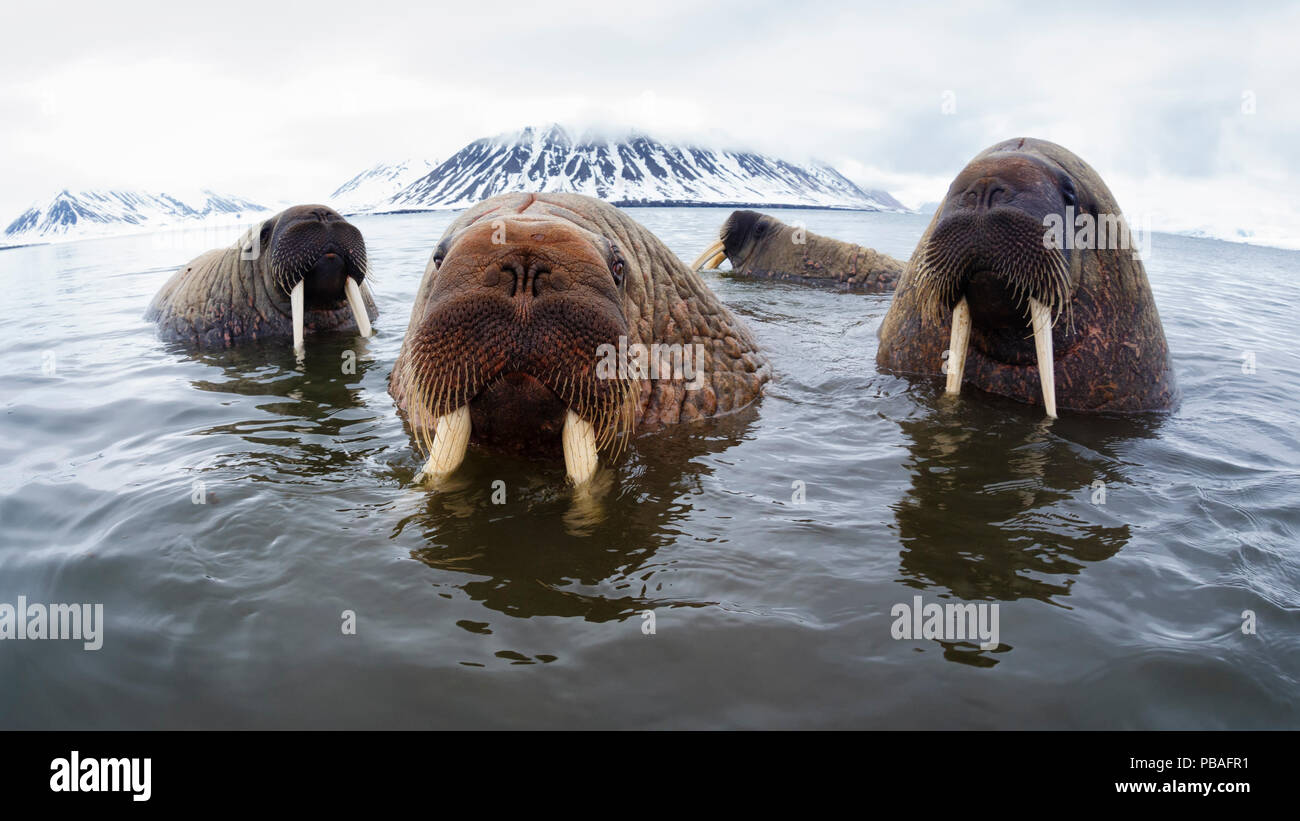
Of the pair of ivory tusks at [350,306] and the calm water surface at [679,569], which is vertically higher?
the pair of ivory tusks at [350,306]

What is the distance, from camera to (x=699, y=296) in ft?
19.4

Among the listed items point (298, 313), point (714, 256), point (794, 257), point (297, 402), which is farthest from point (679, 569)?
point (714, 256)

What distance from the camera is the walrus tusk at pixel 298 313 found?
849 cm

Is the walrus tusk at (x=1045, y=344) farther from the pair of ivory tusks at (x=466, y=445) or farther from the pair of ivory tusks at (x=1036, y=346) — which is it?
the pair of ivory tusks at (x=466, y=445)

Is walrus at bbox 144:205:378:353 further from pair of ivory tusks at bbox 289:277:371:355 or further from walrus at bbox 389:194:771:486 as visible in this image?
walrus at bbox 389:194:771:486

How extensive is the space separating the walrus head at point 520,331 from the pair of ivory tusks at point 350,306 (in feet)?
17.1

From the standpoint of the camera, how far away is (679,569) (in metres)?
3.51

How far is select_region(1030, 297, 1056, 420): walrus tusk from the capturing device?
5.30 m

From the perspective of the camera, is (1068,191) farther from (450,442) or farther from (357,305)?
(357,305)

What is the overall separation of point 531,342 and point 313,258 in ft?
19.6

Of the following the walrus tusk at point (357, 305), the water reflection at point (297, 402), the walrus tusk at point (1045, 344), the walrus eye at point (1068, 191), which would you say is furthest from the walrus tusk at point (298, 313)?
the walrus eye at point (1068, 191)

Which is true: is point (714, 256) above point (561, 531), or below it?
above
